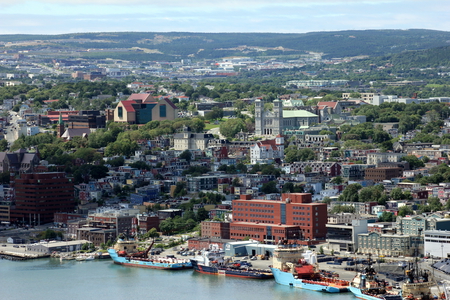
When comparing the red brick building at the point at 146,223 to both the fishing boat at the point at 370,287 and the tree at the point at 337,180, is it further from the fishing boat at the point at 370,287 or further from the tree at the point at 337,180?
the fishing boat at the point at 370,287

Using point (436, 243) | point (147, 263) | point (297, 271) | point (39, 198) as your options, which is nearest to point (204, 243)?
point (147, 263)

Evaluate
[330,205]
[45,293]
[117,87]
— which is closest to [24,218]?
[330,205]

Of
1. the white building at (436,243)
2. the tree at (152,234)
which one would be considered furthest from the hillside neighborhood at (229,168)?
the tree at (152,234)

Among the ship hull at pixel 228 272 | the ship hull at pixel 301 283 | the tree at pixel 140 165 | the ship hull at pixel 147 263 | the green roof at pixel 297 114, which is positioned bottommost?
the ship hull at pixel 147 263

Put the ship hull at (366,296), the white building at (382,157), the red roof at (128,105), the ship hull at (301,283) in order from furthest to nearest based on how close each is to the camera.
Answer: the red roof at (128,105) < the white building at (382,157) < the ship hull at (301,283) < the ship hull at (366,296)

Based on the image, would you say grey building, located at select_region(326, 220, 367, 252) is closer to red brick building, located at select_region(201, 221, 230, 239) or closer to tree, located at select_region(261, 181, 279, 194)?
red brick building, located at select_region(201, 221, 230, 239)

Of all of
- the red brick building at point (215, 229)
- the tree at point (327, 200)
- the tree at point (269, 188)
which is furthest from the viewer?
the tree at point (269, 188)

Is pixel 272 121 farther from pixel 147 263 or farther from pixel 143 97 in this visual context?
pixel 147 263
